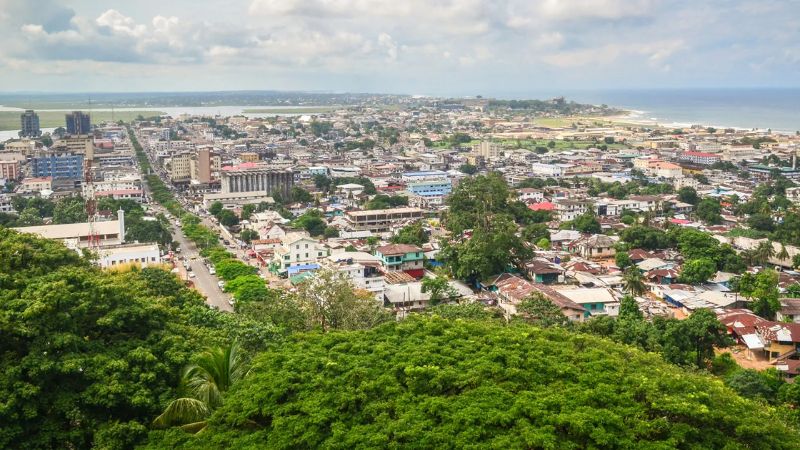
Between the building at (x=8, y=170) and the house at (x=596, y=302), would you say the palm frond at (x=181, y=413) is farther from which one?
the building at (x=8, y=170)

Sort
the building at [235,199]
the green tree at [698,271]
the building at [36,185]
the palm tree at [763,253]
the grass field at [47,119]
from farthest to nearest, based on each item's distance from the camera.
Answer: the grass field at [47,119]
the building at [36,185]
the building at [235,199]
the palm tree at [763,253]
the green tree at [698,271]

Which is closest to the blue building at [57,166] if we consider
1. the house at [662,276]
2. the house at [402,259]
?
the house at [402,259]

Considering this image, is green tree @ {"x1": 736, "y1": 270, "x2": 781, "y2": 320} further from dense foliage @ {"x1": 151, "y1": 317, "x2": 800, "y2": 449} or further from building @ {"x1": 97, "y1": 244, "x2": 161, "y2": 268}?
building @ {"x1": 97, "y1": 244, "x2": 161, "y2": 268}

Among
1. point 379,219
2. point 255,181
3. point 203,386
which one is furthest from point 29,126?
point 203,386

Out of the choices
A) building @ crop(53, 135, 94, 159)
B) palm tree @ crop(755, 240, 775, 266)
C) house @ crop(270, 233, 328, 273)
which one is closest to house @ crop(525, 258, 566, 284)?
palm tree @ crop(755, 240, 775, 266)

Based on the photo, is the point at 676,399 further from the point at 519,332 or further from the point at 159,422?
the point at 159,422
